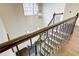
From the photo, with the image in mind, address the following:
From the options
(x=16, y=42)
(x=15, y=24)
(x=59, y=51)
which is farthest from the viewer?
(x=15, y=24)

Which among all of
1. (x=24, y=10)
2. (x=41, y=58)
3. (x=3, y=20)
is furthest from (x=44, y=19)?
(x=41, y=58)

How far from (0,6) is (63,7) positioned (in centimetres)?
202

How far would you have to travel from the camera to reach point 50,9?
3559 mm

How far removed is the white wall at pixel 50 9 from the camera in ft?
10.3

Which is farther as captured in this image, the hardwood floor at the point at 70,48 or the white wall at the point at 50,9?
the white wall at the point at 50,9

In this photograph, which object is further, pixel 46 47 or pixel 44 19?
pixel 44 19

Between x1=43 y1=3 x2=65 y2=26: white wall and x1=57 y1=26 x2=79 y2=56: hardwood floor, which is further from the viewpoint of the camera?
x1=43 y1=3 x2=65 y2=26: white wall

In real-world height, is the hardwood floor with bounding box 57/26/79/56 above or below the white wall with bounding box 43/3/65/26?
below

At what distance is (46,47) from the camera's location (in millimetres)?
2354

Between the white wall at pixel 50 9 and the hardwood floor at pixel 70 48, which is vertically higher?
the white wall at pixel 50 9

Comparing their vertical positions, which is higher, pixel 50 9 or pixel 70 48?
pixel 50 9

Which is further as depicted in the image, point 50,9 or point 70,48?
point 50,9

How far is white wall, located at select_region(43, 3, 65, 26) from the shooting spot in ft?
10.3

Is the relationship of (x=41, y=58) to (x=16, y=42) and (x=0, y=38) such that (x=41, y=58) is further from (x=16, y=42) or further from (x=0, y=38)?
(x=0, y=38)
